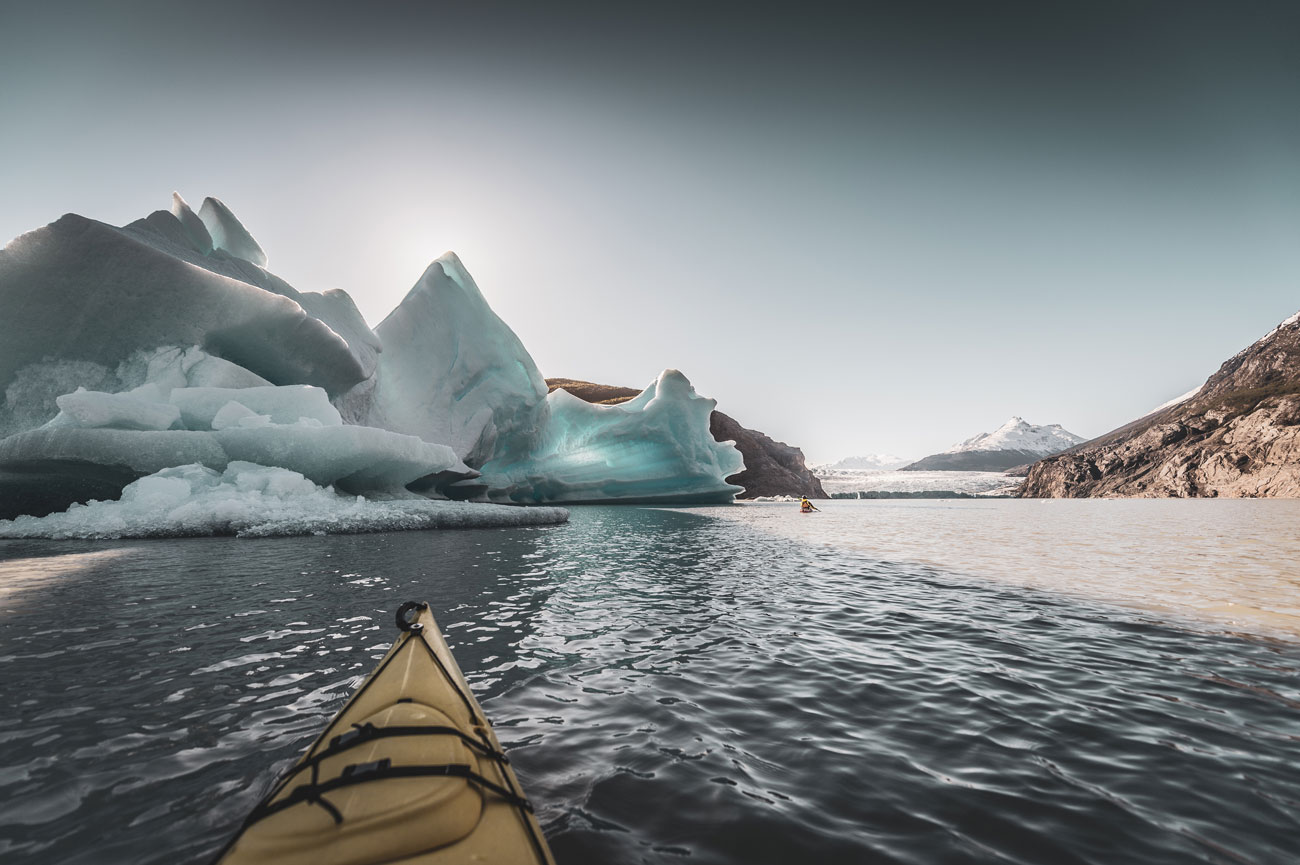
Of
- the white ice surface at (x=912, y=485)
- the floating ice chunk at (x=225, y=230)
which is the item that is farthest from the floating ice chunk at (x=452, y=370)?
the white ice surface at (x=912, y=485)

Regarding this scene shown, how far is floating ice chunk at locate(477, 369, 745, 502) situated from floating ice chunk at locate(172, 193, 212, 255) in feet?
64.2

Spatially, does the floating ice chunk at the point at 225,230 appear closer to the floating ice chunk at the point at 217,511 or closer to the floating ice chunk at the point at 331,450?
the floating ice chunk at the point at 331,450

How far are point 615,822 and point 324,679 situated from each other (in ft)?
11.2

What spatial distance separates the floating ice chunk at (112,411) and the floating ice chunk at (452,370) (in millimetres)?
10864

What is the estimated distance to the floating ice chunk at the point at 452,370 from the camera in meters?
29.8

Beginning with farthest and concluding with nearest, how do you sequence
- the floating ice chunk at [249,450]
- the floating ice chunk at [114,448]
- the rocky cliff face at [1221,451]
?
the rocky cliff face at [1221,451] → the floating ice chunk at [249,450] → the floating ice chunk at [114,448]

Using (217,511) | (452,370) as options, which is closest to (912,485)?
(452,370)

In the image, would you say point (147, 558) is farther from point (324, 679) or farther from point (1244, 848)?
point (1244, 848)

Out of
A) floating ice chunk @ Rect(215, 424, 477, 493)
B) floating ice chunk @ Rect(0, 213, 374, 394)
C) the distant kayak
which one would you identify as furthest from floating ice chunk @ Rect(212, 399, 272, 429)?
the distant kayak

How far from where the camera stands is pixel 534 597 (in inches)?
354

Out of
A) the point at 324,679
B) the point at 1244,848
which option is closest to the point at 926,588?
the point at 1244,848

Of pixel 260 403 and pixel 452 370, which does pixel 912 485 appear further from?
pixel 260 403

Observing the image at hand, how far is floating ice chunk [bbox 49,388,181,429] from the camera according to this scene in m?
15.0

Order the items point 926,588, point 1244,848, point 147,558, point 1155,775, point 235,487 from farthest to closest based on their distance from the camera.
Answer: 1. point 235,487
2. point 147,558
3. point 926,588
4. point 1155,775
5. point 1244,848
